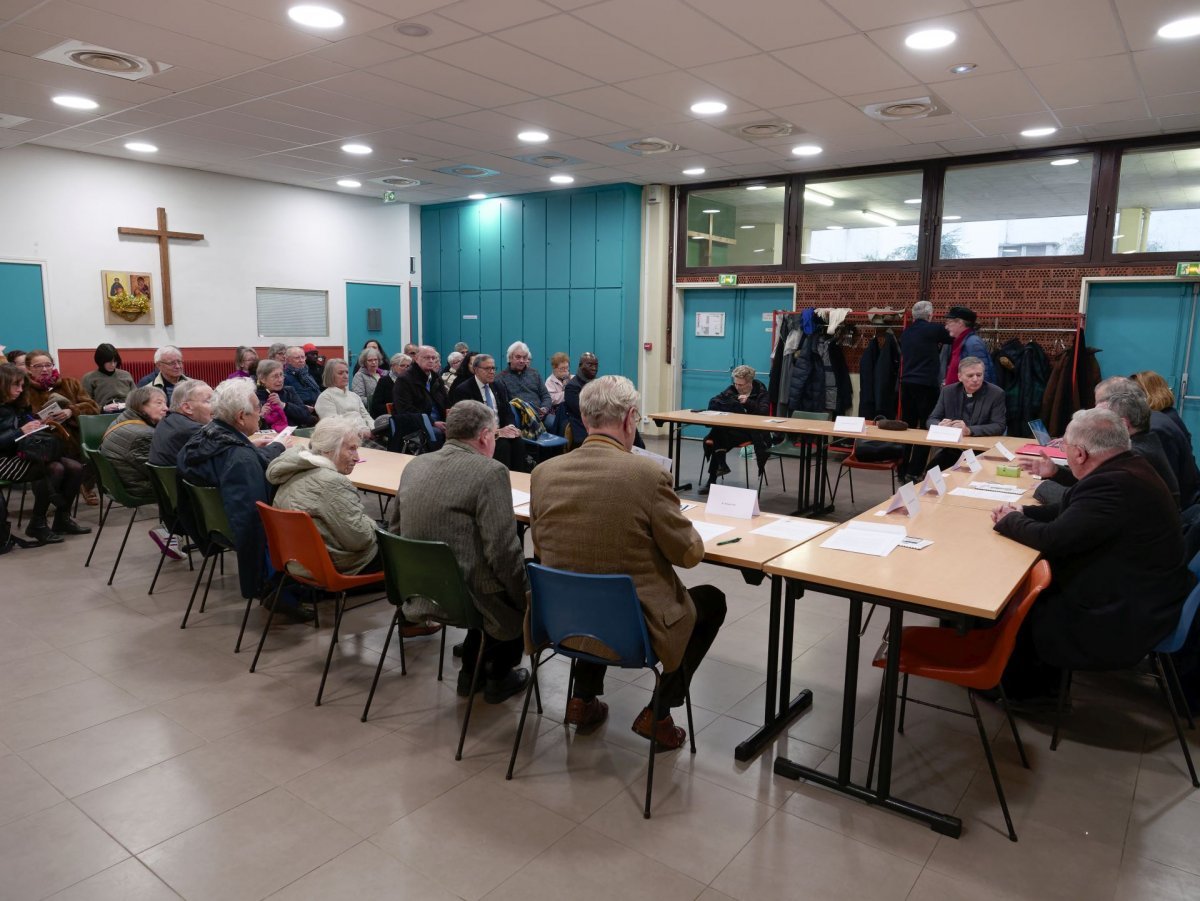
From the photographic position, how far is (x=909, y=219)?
876cm

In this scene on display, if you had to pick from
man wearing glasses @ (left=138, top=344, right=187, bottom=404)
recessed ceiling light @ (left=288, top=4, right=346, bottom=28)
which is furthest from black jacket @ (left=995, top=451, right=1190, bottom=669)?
man wearing glasses @ (left=138, top=344, right=187, bottom=404)

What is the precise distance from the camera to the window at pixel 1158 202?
729cm

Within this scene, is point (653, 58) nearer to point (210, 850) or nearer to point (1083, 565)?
point (1083, 565)

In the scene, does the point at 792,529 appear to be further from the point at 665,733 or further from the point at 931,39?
the point at 931,39

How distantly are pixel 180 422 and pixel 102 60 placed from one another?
9.90 ft

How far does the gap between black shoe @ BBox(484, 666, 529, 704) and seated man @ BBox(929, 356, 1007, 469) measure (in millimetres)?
3844

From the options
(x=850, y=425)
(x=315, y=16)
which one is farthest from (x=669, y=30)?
(x=850, y=425)

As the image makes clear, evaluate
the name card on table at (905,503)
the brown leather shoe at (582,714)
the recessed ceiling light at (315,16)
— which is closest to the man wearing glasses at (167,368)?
the recessed ceiling light at (315,16)

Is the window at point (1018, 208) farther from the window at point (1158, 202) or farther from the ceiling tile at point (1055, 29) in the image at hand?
the ceiling tile at point (1055, 29)

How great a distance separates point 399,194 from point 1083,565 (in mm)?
10537

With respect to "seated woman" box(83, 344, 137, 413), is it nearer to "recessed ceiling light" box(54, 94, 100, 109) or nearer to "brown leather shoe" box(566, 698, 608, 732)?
"recessed ceiling light" box(54, 94, 100, 109)

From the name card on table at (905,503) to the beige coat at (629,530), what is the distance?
1.25 metres

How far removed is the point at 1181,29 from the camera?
458cm

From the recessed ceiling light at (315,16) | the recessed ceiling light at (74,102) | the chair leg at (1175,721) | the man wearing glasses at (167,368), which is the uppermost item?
the recessed ceiling light at (74,102)
